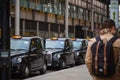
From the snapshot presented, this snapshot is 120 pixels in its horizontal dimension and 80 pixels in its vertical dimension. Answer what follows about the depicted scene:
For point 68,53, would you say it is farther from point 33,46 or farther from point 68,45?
point 33,46

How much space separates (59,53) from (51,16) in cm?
3618

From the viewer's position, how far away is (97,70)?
216 inches

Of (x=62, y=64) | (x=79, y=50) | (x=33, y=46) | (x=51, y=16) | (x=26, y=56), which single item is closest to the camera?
→ (x=26, y=56)

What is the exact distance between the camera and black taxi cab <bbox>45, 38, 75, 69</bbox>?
23609mm

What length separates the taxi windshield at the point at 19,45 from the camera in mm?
19922

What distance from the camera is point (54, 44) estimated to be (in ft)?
82.9

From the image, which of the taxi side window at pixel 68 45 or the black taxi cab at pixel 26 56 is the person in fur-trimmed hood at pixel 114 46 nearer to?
the black taxi cab at pixel 26 56

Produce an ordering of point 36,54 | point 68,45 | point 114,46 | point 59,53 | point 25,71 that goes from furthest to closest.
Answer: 1. point 68,45
2. point 59,53
3. point 36,54
4. point 25,71
5. point 114,46

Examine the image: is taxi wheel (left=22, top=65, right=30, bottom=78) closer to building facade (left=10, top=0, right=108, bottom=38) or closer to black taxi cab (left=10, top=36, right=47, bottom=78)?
black taxi cab (left=10, top=36, right=47, bottom=78)

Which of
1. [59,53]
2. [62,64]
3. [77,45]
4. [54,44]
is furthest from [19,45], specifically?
[77,45]

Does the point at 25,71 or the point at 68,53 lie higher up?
the point at 68,53

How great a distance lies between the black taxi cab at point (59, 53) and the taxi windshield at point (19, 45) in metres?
3.14

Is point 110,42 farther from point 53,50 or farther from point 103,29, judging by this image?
point 53,50

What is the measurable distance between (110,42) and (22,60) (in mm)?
13087
